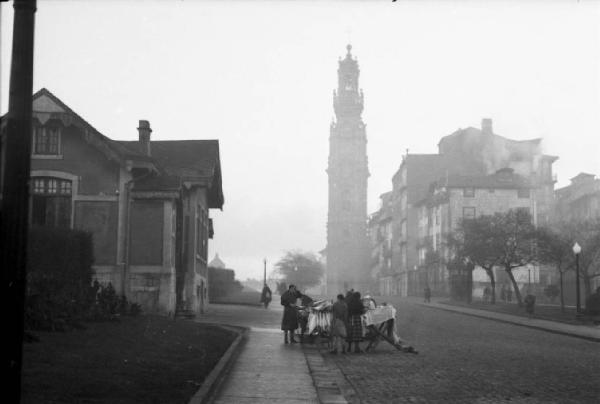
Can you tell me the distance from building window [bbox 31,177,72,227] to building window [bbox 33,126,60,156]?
1.00 meters

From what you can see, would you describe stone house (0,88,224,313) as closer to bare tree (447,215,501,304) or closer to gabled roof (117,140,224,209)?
gabled roof (117,140,224,209)

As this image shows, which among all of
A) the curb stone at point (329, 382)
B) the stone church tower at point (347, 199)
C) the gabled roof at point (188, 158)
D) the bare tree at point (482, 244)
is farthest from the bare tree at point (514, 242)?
the stone church tower at point (347, 199)

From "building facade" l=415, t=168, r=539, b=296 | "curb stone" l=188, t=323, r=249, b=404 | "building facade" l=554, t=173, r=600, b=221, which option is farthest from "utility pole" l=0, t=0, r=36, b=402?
"building facade" l=554, t=173, r=600, b=221

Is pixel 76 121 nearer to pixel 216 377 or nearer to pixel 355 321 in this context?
pixel 355 321

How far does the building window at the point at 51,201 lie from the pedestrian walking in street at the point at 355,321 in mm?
12570

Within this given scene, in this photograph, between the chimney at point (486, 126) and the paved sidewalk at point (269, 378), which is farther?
the chimney at point (486, 126)

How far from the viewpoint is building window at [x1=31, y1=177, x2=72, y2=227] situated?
28547 millimetres

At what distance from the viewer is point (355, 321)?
20766 mm

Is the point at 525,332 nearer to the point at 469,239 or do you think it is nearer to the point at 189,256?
the point at 189,256

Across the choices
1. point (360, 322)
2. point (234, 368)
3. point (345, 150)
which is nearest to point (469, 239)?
point (360, 322)

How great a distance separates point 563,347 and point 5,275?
20768 millimetres

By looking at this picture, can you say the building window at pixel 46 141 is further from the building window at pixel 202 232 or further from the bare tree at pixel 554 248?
the bare tree at pixel 554 248

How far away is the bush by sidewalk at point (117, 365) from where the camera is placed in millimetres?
10406

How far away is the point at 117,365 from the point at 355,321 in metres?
8.89
